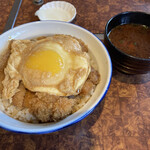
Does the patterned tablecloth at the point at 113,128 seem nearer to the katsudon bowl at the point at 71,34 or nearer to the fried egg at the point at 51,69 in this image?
the katsudon bowl at the point at 71,34

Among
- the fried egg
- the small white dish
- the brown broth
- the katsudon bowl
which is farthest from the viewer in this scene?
the small white dish

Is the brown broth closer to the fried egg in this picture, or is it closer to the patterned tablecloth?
the patterned tablecloth

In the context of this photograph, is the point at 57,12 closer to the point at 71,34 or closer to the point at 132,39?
the point at 71,34

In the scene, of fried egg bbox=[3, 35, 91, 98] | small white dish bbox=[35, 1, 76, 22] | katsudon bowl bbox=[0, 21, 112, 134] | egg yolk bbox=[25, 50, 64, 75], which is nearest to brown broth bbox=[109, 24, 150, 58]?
katsudon bowl bbox=[0, 21, 112, 134]

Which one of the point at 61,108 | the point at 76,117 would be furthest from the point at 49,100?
the point at 76,117

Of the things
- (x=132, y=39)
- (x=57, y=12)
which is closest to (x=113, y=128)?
(x=132, y=39)

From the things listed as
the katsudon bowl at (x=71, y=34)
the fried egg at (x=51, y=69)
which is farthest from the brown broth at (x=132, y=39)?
the fried egg at (x=51, y=69)
